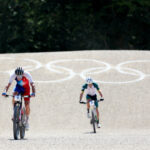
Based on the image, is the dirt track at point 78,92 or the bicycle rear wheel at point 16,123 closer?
the bicycle rear wheel at point 16,123

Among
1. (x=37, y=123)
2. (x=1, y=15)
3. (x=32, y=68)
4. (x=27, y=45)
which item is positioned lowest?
(x=37, y=123)

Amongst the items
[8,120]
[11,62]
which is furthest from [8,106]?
[11,62]

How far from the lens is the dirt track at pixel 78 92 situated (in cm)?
1670

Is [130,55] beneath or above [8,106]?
above

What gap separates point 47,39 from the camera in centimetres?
4547

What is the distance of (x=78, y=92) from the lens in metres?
19.3

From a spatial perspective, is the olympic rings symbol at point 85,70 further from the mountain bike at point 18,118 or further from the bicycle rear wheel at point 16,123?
the bicycle rear wheel at point 16,123

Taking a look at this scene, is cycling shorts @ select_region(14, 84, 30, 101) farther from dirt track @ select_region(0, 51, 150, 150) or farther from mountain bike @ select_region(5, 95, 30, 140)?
dirt track @ select_region(0, 51, 150, 150)

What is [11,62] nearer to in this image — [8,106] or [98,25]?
[8,106]

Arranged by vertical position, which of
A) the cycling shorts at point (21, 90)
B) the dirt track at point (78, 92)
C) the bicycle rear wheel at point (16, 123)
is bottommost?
the bicycle rear wheel at point (16, 123)

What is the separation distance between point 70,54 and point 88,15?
21600mm

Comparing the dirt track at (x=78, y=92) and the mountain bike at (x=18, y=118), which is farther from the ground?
the dirt track at (x=78, y=92)

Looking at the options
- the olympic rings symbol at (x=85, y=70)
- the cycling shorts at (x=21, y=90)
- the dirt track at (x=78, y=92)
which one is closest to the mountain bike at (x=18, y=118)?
the cycling shorts at (x=21, y=90)

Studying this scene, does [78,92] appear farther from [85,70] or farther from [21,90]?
[21,90]
